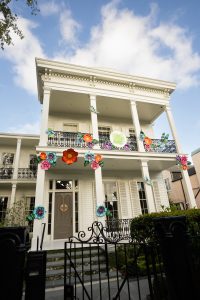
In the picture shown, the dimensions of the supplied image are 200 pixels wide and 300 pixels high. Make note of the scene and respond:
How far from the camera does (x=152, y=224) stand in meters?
6.06

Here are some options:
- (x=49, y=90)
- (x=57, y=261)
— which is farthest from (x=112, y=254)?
(x=49, y=90)

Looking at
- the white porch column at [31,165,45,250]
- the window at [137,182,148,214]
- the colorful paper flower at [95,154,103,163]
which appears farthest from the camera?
the window at [137,182,148,214]

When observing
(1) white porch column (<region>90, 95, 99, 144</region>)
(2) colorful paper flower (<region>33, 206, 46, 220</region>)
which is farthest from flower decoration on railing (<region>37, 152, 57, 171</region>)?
(1) white porch column (<region>90, 95, 99, 144</region>)

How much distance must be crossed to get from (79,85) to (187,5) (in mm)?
5821

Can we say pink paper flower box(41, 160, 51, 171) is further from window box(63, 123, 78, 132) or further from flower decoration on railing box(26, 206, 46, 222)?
window box(63, 123, 78, 132)

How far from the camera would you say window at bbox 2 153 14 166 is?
13.8 meters

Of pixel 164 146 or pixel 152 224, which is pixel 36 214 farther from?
pixel 164 146

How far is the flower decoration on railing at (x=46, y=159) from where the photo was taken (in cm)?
804

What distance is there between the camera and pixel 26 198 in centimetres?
1277

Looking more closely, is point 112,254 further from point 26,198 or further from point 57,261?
point 26,198

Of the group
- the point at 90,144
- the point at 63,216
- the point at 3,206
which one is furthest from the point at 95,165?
the point at 3,206

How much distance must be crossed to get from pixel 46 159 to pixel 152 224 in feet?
16.7

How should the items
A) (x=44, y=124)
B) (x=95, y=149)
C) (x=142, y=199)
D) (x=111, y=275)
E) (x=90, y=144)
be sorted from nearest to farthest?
1. (x=111, y=275)
2. (x=44, y=124)
3. (x=95, y=149)
4. (x=90, y=144)
5. (x=142, y=199)

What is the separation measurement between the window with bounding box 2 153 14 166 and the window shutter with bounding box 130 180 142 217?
920 cm
